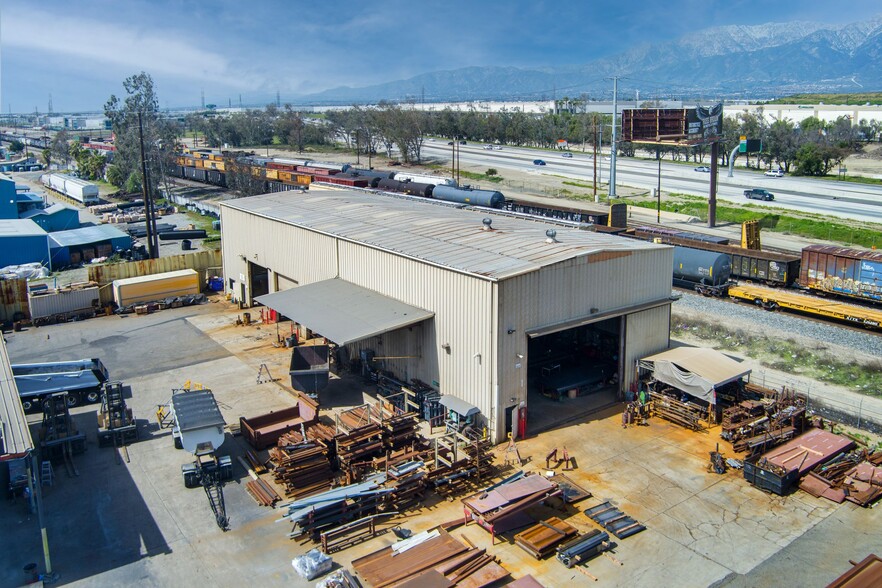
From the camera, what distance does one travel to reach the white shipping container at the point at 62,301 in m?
35.7

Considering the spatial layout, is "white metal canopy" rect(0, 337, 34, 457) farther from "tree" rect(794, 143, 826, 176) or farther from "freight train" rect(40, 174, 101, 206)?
"tree" rect(794, 143, 826, 176)

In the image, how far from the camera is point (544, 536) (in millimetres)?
16594

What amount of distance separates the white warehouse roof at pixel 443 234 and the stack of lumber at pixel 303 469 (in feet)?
23.9

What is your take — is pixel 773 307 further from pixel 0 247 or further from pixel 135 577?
pixel 0 247

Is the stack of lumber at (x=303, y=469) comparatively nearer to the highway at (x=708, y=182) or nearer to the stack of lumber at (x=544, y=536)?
the stack of lumber at (x=544, y=536)

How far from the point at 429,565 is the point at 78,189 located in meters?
80.3

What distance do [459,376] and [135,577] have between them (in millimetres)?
11012

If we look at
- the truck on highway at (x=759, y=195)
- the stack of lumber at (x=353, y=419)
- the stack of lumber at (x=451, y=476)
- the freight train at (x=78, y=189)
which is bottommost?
the stack of lumber at (x=451, y=476)

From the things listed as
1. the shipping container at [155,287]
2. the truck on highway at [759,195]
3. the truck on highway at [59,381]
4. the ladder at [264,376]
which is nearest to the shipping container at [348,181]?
the shipping container at [155,287]

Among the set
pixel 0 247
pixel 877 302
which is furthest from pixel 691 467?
pixel 0 247

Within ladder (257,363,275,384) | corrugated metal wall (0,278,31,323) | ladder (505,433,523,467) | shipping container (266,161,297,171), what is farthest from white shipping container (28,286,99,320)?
shipping container (266,161,297,171)

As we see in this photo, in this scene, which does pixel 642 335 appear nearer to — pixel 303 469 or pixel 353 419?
pixel 353 419

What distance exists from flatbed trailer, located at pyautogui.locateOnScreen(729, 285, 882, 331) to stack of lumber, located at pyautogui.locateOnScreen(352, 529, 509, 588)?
23707 mm

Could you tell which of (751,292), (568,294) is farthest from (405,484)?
(751,292)
